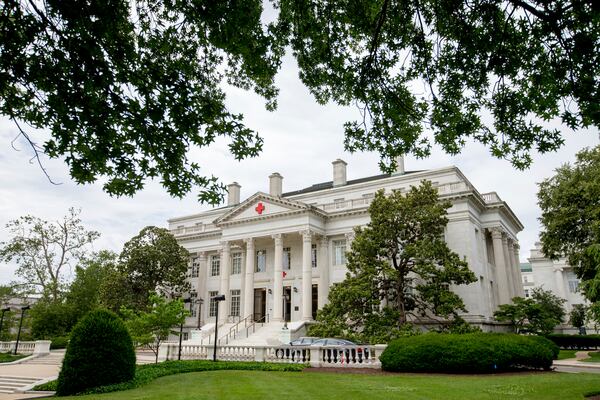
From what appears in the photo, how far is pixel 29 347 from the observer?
32969mm

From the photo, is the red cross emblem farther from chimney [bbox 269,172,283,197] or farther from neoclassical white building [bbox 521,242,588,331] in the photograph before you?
neoclassical white building [bbox 521,242,588,331]

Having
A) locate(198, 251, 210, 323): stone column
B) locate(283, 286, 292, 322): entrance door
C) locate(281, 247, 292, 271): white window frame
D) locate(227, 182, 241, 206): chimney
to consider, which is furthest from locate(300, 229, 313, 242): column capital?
locate(227, 182, 241, 206): chimney

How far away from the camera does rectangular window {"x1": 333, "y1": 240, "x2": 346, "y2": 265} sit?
35562mm

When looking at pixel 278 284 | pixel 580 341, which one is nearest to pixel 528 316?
pixel 580 341

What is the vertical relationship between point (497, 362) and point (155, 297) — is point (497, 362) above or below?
below

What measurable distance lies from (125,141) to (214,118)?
58.6 inches

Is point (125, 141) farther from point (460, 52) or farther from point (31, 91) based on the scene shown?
point (460, 52)

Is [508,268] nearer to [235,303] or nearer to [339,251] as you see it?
[339,251]

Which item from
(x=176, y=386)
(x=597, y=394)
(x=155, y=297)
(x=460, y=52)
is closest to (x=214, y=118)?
(x=460, y=52)

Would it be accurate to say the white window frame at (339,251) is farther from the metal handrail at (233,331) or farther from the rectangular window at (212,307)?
the rectangular window at (212,307)

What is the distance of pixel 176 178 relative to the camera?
24.7 ft

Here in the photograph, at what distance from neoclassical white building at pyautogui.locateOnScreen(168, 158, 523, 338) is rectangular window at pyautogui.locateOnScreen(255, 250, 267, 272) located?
88 mm

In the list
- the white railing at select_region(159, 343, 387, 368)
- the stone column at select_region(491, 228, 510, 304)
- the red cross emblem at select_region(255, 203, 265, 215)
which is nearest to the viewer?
the white railing at select_region(159, 343, 387, 368)

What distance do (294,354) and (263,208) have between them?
664 inches
